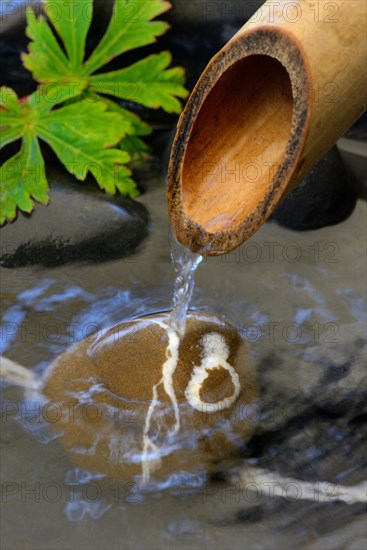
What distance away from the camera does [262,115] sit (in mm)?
2467

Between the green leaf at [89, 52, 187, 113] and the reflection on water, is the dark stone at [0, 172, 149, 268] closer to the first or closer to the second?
the reflection on water

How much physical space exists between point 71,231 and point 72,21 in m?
1.02

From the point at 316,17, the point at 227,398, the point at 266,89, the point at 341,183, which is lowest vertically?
the point at 227,398

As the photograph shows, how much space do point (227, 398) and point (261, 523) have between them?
0.47m

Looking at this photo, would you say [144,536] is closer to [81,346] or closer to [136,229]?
[81,346]

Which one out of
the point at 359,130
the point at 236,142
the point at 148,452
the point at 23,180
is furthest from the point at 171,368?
the point at 359,130

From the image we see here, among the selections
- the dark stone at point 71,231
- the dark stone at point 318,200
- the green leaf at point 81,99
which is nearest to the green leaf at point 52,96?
the green leaf at point 81,99

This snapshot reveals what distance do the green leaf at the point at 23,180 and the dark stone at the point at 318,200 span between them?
3.53 ft

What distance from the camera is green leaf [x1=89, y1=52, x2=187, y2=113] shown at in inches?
144

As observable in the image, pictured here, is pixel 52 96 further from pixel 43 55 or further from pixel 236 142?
pixel 236 142

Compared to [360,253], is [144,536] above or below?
below

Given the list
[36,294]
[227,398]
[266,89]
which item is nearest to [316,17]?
[266,89]

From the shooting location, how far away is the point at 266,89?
2443 mm

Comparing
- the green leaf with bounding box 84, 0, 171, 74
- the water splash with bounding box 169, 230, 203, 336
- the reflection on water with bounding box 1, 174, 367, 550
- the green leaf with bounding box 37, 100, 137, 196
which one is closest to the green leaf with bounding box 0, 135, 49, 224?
the green leaf with bounding box 37, 100, 137, 196
